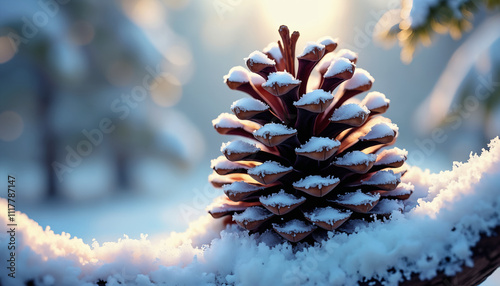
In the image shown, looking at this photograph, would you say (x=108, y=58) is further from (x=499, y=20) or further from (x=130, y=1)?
(x=499, y=20)

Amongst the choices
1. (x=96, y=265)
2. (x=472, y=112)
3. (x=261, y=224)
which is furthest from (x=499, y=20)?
(x=96, y=265)

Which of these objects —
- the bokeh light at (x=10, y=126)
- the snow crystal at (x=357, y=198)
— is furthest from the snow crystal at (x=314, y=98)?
the bokeh light at (x=10, y=126)

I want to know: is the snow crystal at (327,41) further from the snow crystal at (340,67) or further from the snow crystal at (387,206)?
the snow crystal at (387,206)

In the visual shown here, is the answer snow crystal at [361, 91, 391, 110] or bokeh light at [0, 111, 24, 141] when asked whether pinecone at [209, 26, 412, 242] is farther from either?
bokeh light at [0, 111, 24, 141]

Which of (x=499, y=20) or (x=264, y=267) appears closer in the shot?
(x=264, y=267)

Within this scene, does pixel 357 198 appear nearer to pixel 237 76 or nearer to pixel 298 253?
pixel 298 253

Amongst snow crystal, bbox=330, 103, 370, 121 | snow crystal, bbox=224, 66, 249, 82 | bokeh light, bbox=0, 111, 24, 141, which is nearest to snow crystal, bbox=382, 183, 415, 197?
snow crystal, bbox=330, 103, 370, 121

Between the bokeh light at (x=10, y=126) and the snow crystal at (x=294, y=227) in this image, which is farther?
the bokeh light at (x=10, y=126)
